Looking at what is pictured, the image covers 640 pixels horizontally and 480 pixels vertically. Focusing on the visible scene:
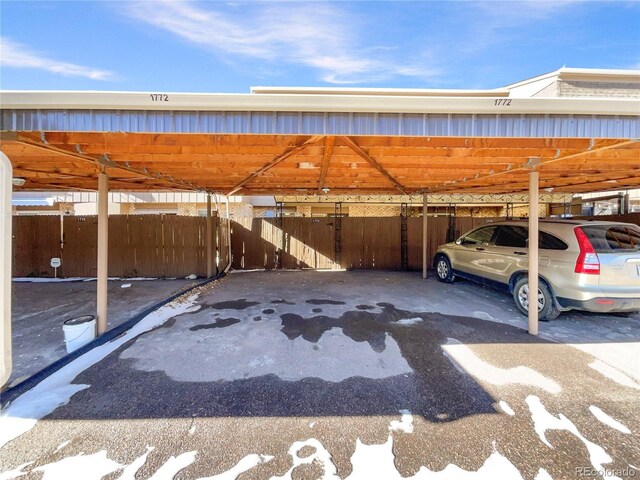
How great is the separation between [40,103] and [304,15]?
4660 millimetres

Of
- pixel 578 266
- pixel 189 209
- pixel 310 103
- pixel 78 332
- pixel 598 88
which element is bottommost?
pixel 78 332

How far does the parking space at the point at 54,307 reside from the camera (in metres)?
3.21

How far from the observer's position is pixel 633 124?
2.74 m

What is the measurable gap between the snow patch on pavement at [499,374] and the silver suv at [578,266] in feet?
5.97

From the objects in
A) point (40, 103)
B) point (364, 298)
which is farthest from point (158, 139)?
point (364, 298)

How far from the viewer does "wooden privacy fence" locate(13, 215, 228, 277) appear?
767 centimetres

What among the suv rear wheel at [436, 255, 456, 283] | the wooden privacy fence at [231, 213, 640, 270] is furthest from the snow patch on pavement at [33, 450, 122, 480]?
the wooden privacy fence at [231, 213, 640, 270]

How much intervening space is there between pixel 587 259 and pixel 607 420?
2.41 meters

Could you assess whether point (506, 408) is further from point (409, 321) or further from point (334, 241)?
point (334, 241)

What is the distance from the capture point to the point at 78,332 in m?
3.32

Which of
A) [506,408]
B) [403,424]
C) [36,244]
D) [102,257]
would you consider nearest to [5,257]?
[102,257]

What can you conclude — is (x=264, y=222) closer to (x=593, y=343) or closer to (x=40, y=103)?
(x=40, y=103)

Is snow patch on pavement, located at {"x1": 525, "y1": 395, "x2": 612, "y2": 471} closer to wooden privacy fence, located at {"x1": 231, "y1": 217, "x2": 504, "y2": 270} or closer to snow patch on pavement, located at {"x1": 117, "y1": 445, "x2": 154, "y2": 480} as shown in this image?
snow patch on pavement, located at {"x1": 117, "y1": 445, "x2": 154, "y2": 480}

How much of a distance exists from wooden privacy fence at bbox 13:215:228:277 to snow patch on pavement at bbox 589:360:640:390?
8.31m
